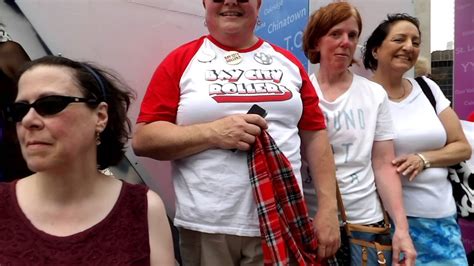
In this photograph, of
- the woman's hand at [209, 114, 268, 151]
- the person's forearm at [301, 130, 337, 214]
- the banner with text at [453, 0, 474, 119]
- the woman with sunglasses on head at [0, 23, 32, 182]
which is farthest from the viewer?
the banner with text at [453, 0, 474, 119]

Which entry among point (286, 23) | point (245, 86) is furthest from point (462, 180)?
point (245, 86)

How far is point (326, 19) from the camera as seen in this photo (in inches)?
88.6

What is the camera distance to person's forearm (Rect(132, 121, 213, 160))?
66.7 inches

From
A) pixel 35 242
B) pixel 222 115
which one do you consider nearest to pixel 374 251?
pixel 222 115

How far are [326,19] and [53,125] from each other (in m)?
1.40

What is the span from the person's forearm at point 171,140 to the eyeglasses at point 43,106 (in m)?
0.42

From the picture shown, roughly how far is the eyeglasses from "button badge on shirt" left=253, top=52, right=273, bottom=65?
0.79m

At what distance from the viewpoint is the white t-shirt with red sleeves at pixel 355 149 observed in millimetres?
2121

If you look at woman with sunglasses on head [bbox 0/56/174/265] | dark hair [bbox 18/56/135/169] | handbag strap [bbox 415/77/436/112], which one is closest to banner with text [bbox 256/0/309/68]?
handbag strap [bbox 415/77/436/112]

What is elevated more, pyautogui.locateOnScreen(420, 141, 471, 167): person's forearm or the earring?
the earring

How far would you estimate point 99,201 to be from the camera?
57.8 inches

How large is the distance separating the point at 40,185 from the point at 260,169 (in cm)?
71

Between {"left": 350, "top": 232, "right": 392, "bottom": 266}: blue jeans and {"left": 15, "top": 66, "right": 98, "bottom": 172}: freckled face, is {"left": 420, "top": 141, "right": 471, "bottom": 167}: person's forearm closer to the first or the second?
{"left": 350, "top": 232, "right": 392, "bottom": 266}: blue jeans

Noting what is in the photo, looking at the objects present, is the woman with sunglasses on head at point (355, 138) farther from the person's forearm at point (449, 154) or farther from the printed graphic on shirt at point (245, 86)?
the printed graphic on shirt at point (245, 86)
